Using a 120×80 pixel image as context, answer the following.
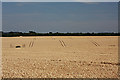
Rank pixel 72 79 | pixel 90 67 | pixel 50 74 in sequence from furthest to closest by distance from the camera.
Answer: pixel 90 67
pixel 50 74
pixel 72 79

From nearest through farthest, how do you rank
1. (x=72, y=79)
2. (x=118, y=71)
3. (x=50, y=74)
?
(x=72, y=79), (x=50, y=74), (x=118, y=71)

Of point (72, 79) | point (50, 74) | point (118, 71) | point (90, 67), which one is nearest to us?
point (72, 79)

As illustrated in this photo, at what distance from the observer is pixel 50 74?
9.69 meters

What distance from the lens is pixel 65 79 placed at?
895cm

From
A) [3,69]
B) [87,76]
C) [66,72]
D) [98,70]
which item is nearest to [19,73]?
[3,69]

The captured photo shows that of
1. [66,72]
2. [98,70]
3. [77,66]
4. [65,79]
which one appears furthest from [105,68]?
[65,79]

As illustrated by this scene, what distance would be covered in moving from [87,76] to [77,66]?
6.67 feet

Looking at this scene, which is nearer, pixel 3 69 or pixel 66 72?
pixel 66 72

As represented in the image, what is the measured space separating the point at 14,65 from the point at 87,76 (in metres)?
4.19

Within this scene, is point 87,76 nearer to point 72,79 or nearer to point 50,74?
point 72,79

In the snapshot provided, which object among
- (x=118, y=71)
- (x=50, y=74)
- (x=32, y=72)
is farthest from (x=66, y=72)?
(x=118, y=71)

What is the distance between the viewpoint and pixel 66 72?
1014 centimetres

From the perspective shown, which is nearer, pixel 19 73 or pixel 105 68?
pixel 19 73

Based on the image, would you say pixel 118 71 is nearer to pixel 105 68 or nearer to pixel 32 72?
pixel 105 68
